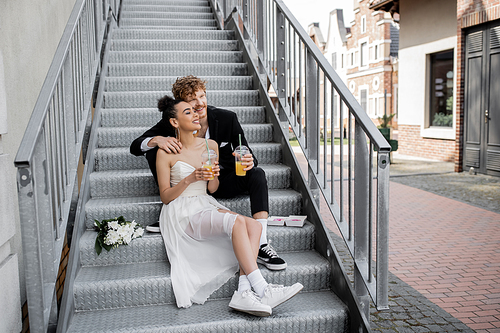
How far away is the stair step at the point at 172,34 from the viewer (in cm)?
565

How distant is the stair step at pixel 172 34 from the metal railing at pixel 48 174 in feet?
9.13

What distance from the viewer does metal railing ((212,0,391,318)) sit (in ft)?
7.10

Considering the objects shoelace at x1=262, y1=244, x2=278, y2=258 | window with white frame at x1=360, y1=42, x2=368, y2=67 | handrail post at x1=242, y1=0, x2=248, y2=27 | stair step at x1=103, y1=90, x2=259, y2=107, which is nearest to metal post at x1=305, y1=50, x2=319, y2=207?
shoelace at x1=262, y1=244, x2=278, y2=258

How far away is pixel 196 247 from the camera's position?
265 cm

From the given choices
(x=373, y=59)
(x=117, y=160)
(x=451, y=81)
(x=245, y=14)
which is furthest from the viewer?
(x=373, y=59)

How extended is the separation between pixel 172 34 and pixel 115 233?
3733 millimetres

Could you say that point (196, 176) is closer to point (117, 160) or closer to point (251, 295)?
point (251, 295)

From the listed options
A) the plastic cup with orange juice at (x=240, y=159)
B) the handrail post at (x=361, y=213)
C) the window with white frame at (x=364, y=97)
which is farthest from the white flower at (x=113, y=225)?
the window with white frame at (x=364, y=97)

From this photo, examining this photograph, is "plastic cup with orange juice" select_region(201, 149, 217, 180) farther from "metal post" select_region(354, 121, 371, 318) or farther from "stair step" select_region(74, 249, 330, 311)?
"metal post" select_region(354, 121, 371, 318)

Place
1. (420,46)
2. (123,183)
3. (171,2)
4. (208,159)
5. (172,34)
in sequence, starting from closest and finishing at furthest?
(208,159), (123,183), (172,34), (171,2), (420,46)

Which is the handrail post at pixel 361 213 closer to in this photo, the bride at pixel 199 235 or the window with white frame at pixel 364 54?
the bride at pixel 199 235

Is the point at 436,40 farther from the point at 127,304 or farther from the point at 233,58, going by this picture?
the point at 127,304

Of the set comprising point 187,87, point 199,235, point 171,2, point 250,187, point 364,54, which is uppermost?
point 364,54

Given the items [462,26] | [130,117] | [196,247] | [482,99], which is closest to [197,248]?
[196,247]
